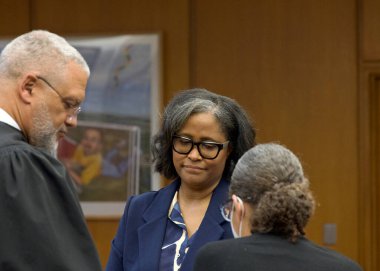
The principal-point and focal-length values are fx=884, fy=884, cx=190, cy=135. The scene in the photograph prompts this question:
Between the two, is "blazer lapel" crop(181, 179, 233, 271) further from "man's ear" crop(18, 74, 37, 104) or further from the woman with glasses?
"man's ear" crop(18, 74, 37, 104)

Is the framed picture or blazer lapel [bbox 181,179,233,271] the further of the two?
the framed picture

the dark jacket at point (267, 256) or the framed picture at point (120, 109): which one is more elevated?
the framed picture at point (120, 109)

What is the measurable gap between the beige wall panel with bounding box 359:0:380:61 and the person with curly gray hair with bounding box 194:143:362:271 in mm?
3657

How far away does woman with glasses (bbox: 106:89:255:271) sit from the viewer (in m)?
3.17

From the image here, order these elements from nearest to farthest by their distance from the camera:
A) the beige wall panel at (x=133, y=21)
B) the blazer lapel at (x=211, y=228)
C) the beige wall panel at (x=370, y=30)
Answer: the blazer lapel at (x=211, y=228) < the beige wall panel at (x=370, y=30) < the beige wall panel at (x=133, y=21)

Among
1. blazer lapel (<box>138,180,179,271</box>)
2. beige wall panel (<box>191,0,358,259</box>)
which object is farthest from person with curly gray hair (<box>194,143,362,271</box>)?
beige wall panel (<box>191,0,358,259</box>)

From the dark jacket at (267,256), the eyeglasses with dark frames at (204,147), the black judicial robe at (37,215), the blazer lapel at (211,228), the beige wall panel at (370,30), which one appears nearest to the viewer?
the black judicial robe at (37,215)

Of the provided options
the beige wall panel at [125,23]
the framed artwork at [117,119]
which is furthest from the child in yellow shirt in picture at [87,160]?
the beige wall panel at [125,23]

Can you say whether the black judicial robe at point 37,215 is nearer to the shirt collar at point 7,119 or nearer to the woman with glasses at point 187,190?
the shirt collar at point 7,119

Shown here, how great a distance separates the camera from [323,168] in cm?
615

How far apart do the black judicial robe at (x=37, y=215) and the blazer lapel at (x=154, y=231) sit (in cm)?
73

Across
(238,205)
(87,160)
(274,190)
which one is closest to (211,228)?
(238,205)

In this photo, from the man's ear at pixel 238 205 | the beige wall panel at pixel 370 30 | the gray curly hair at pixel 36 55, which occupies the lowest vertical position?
the man's ear at pixel 238 205

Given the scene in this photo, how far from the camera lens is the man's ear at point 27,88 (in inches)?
97.0
